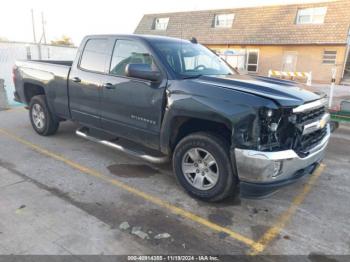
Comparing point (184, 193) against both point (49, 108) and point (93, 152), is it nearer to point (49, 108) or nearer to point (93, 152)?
point (93, 152)

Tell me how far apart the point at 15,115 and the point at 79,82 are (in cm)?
427

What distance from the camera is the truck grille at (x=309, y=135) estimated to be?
3275 mm

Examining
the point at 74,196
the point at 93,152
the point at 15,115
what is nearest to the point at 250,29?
the point at 15,115

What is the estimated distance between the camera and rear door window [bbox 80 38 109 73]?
183 inches

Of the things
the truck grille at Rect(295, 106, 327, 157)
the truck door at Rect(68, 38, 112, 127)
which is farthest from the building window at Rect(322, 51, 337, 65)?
the truck door at Rect(68, 38, 112, 127)

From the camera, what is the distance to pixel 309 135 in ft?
11.7

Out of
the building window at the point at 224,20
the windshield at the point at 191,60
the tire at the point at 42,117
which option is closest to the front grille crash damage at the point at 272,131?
the windshield at the point at 191,60

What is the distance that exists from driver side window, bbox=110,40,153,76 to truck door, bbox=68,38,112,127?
18 centimetres

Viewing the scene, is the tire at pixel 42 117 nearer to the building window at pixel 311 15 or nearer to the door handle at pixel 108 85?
the door handle at pixel 108 85

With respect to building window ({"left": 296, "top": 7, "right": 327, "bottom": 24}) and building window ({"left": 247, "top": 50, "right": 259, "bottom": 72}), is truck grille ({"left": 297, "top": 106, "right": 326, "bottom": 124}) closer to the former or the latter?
building window ({"left": 296, "top": 7, "right": 327, "bottom": 24})

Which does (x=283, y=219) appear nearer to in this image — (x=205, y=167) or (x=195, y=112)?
(x=205, y=167)

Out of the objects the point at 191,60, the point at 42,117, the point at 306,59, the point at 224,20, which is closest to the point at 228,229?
the point at 191,60

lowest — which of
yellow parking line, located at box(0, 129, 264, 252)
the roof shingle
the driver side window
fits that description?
yellow parking line, located at box(0, 129, 264, 252)

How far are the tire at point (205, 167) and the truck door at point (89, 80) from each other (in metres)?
1.71
